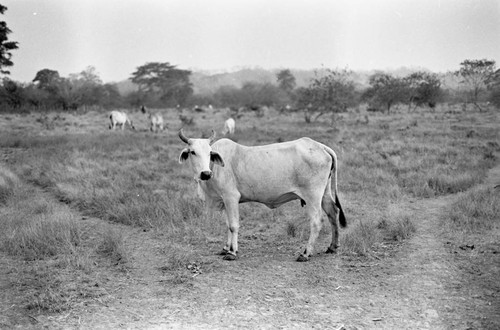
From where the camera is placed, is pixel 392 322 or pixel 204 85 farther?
pixel 204 85

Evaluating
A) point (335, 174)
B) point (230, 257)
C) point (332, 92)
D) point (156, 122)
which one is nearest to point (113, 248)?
point (230, 257)

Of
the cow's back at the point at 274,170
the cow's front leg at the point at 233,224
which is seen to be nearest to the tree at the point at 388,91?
the cow's back at the point at 274,170

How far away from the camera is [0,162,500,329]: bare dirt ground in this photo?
4105 millimetres

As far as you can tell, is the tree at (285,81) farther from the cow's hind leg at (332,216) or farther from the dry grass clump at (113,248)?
the dry grass clump at (113,248)

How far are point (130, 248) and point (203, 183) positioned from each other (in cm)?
159

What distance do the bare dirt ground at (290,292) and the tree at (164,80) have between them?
53402 millimetres

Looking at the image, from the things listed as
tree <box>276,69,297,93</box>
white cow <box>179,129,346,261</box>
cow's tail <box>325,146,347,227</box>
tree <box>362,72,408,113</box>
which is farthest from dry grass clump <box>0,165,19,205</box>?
tree <box>276,69,297,93</box>

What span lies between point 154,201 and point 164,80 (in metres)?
54.7

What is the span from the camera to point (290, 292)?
15.8 ft

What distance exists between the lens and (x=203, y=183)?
610 cm

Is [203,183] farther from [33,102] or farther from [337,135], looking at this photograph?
[33,102]

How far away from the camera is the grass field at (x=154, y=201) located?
5.90 m

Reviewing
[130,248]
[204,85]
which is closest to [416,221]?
[130,248]

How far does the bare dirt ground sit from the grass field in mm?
238
